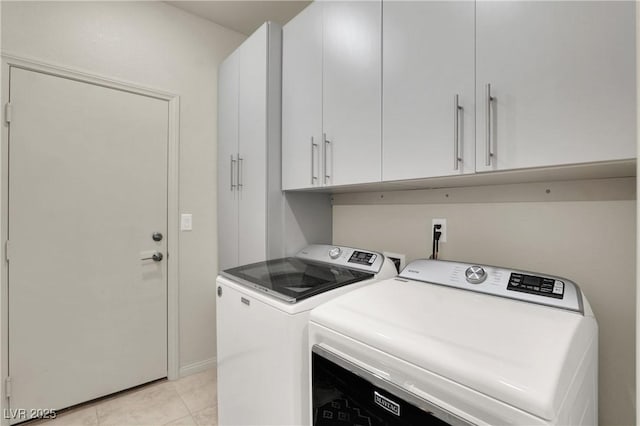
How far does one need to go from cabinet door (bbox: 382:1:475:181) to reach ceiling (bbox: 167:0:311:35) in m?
1.19

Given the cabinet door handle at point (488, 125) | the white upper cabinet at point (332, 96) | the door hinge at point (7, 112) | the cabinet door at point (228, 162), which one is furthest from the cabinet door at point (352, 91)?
the door hinge at point (7, 112)

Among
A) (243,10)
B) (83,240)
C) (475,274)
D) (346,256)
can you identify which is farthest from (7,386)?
(243,10)

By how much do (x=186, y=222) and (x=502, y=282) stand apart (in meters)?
2.01

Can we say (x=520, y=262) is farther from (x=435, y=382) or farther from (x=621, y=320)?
(x=435, y=382)

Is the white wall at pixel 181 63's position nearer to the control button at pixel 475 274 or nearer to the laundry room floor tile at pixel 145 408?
the laundry room floor tile at pixel 145 408

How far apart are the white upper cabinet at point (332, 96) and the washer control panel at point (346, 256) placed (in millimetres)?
373

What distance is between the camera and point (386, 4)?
4.17 ft

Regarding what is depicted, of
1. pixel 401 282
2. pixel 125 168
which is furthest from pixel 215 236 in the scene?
pixel 401 282

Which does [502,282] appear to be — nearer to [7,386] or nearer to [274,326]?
[274,326]

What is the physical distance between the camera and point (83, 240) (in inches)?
74.3

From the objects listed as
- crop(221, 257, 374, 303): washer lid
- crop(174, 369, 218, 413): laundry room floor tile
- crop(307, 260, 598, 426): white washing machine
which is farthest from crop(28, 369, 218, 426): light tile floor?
crop(307, 260, 598, 426): white washing machine

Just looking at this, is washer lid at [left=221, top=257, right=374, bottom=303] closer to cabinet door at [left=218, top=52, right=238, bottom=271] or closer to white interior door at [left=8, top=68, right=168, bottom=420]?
cabinet door at [left=218, top=52, right=238, bottom=271]

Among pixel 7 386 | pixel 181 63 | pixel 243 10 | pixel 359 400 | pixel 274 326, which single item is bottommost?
pixel 7 386

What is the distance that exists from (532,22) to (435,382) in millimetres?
1019
